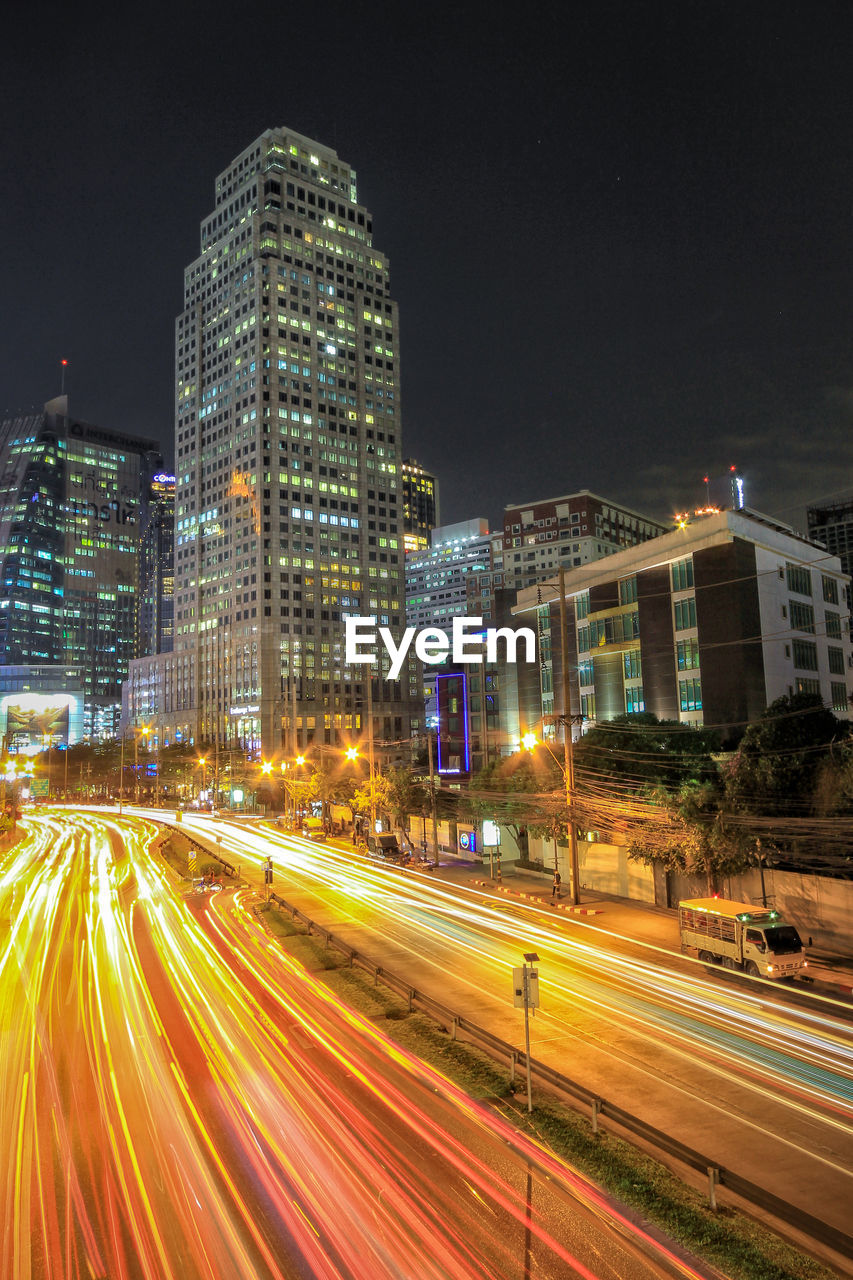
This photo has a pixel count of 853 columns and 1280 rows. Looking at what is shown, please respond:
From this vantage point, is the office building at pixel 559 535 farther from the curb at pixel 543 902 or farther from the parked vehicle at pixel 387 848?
the curb at pixel 543 902

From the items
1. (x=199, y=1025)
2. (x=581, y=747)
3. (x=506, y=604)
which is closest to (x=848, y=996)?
(x=199, y=1025)

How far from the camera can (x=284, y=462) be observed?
165500 mm

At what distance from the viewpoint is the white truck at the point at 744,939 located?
25.7m

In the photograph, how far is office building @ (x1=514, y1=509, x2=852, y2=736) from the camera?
54250mm

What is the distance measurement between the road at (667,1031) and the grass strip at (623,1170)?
1398 mm

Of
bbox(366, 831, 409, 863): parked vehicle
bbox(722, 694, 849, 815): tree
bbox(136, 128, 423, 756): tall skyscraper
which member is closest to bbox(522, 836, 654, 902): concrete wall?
bbox(722, 694, 849, 815): tree

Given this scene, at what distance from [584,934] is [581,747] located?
52.4ft

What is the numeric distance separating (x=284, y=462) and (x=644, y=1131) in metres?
160

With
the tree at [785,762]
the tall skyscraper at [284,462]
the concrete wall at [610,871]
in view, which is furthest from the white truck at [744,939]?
the tall skyscraper at [284,462]

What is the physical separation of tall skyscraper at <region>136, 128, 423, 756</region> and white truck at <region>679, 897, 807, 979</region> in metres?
129

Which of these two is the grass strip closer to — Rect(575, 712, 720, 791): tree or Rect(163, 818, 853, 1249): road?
Rect(163, 818, 853, 1249): road

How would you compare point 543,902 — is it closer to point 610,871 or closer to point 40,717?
point 610,871

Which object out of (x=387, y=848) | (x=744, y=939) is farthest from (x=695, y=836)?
(x=387, y=848)

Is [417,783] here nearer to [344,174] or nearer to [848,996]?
[848,996]
